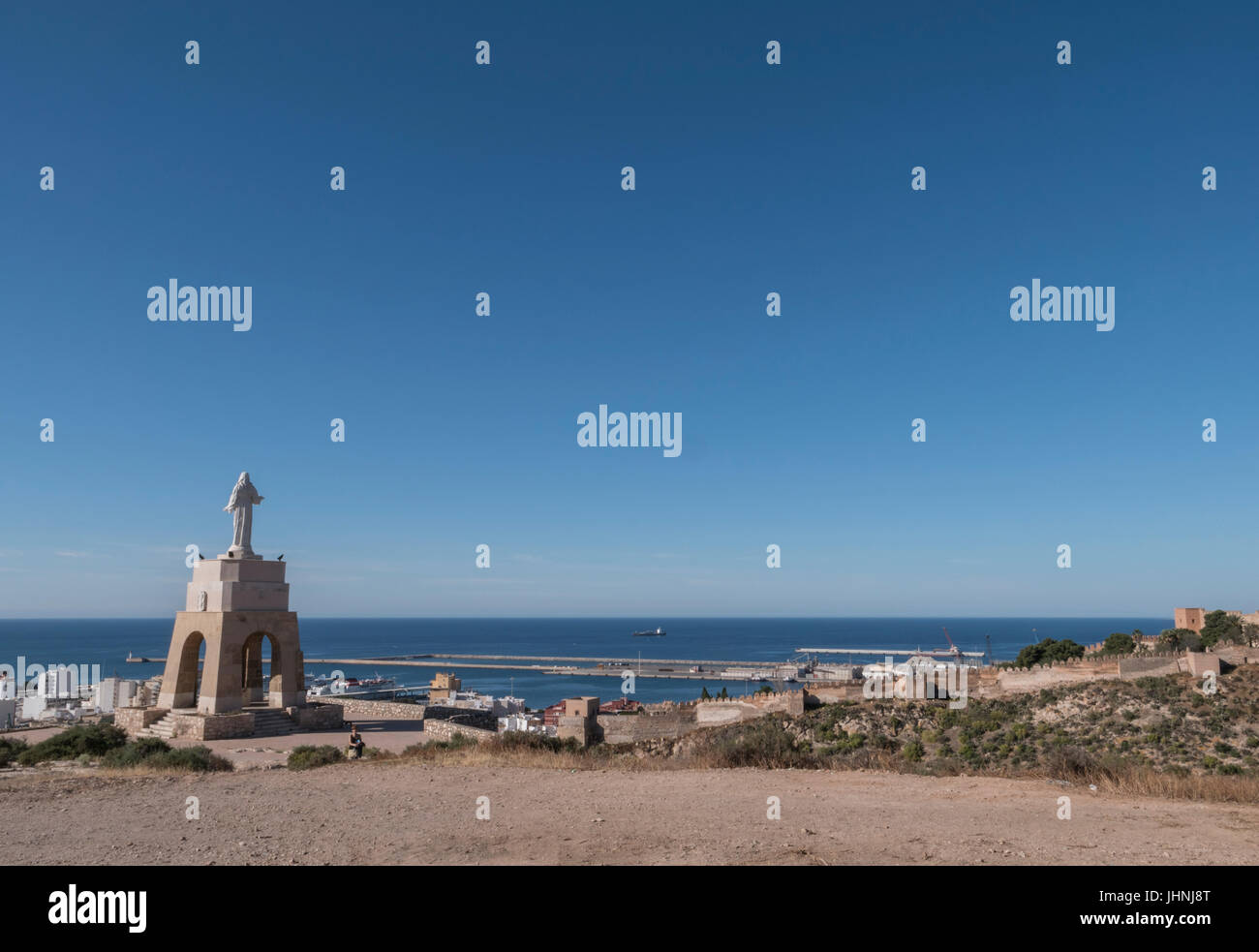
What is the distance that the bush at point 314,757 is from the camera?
12941 mm

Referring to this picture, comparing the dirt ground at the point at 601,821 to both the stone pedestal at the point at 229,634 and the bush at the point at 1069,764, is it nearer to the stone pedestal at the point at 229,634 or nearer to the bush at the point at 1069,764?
the bush at the point at 1069,764

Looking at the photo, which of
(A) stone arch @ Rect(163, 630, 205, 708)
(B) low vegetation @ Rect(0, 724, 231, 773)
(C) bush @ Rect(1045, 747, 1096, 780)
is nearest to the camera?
(C) bush @ Rect(1045, 747, 1096, 780)

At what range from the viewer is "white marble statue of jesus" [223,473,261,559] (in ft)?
67.6

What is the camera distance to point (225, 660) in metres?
19.3

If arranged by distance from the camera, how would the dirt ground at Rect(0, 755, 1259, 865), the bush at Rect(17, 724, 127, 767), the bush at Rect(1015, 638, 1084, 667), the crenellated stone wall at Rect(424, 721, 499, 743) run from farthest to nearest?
1. the bush at Rect(1015, 638, 1084, 667)
2. the crenellated stone wall at Rect(424, 721, 499, 743)
3. the bush at Rect(17, 724, 127, 767)
4. the dirt ground at Rect(0, 755, 1259, 865)

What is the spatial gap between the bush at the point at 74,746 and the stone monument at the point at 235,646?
310 cm

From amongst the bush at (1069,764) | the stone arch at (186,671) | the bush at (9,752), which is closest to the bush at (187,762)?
the bush at (9,752)

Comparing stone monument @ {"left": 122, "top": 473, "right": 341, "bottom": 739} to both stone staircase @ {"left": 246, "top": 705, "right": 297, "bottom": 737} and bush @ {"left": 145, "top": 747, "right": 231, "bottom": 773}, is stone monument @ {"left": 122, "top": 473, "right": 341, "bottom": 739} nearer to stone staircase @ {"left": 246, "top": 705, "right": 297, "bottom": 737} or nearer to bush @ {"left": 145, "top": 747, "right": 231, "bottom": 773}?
stone staircase @ {"left": 246, "top": 705, "right": 297, "bottom": 737}

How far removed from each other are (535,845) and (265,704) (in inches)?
694

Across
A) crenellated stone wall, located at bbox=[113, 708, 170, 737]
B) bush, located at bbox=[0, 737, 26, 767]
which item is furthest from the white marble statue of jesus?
bush, located at bbox=[0, 737, 26, 767]

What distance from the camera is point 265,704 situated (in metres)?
21.3

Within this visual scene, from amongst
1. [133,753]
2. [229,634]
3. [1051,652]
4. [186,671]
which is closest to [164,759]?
[133,753]

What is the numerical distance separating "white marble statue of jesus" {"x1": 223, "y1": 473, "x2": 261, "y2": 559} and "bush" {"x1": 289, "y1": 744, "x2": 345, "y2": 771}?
335 inches
